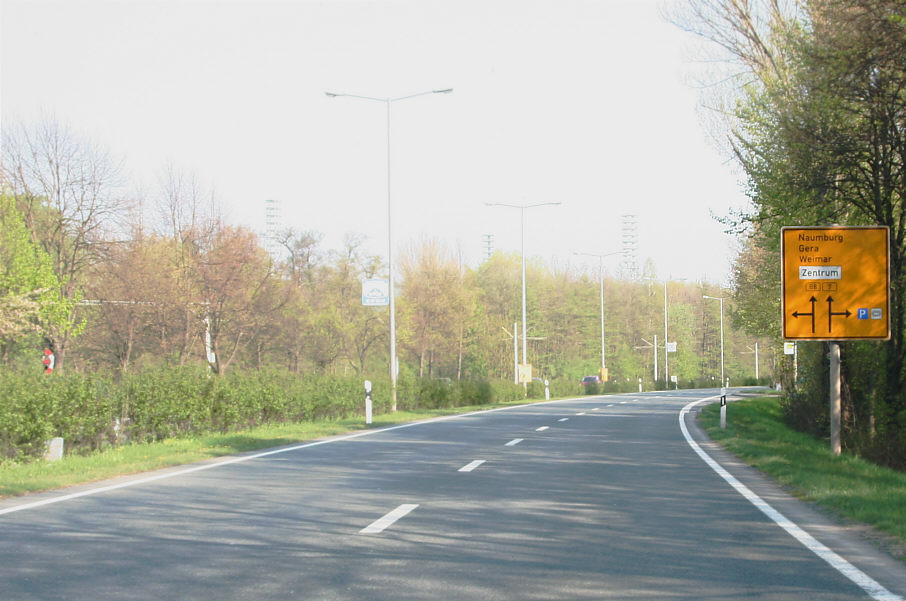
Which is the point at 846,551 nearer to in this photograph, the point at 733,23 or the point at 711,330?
the point at 733,23

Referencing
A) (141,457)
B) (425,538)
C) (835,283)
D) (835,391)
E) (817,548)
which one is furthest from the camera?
(835,391)

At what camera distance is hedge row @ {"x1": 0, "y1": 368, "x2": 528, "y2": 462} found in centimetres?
1697

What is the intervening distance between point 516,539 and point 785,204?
15.9 meters

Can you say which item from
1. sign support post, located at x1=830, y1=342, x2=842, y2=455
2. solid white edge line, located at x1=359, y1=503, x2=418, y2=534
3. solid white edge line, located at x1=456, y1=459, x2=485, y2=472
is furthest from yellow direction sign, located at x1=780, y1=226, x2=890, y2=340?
solid white edge line, located at x1=359, y1=503, x2=418, y2=534

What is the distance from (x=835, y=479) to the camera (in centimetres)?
1312

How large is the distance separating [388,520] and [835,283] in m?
11.4

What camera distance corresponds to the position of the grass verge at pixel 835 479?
32.7 ft

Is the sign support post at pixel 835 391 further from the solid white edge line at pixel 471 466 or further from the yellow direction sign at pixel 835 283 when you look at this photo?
the solid white edge line at pixel 471 466

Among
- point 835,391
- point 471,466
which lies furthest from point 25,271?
point 835,391

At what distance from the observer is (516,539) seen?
8.56 m

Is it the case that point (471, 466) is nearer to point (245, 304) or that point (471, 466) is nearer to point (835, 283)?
point (835, 283)

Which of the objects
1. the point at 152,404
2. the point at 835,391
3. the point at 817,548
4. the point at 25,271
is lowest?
the point at 817,548

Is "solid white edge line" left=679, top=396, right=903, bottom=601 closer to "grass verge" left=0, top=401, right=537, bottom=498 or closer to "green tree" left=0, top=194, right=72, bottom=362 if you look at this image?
"grass verge" left=0, top=401, right=537, bottom=498

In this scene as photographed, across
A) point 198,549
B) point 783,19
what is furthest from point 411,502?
point 783,19
